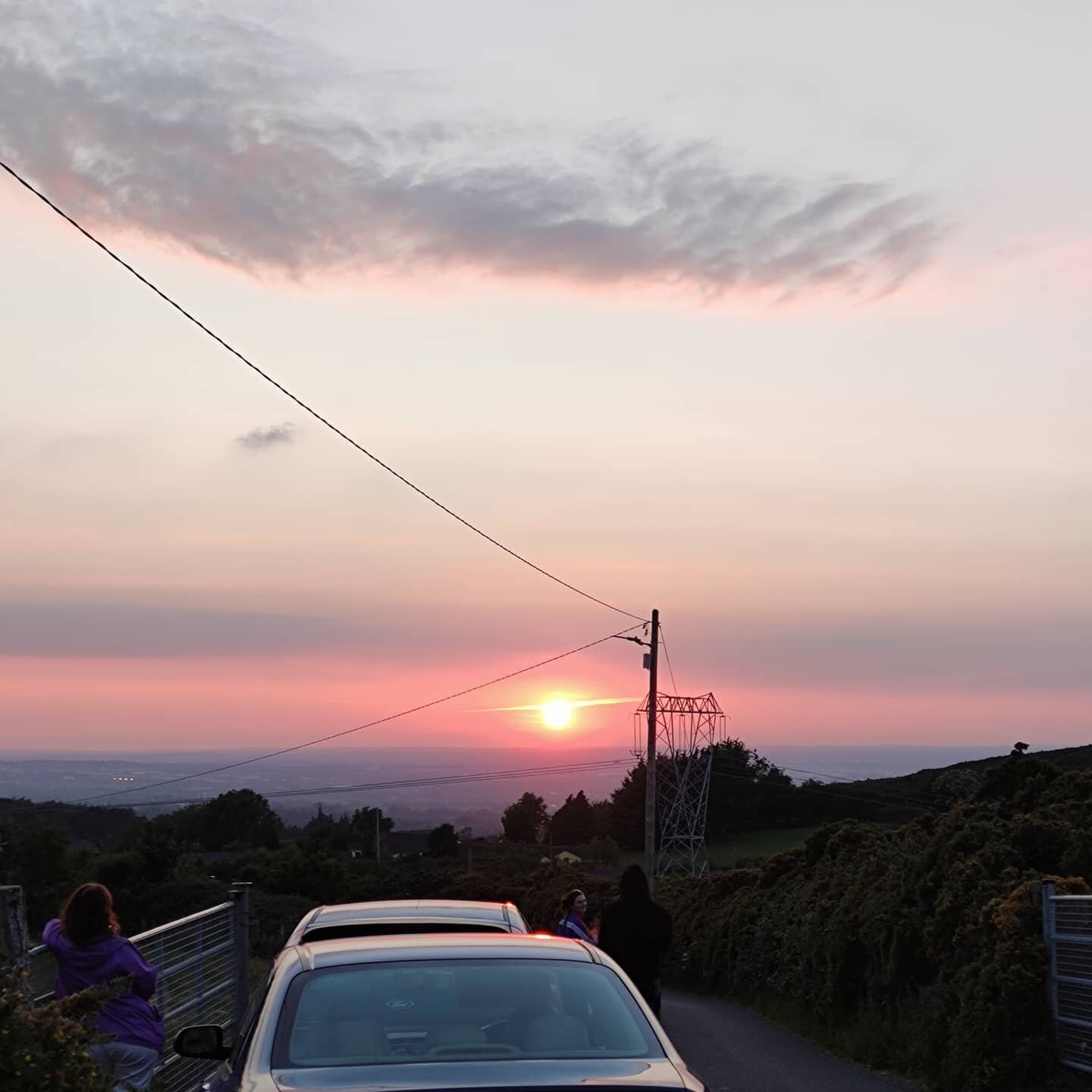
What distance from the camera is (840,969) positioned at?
17.8 m

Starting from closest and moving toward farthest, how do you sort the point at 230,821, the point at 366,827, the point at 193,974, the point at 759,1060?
the point at 193,974 < the point at 759,1060 < the point at 230,821 < the point at 366,827

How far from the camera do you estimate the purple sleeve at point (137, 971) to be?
28.1 ft

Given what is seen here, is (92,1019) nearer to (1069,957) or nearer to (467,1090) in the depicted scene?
(467,1090)

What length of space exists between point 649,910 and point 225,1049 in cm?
708

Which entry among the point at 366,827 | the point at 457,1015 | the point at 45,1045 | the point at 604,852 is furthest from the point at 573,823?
the point at 457,1015

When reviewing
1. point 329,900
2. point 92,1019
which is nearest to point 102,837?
point 329,900

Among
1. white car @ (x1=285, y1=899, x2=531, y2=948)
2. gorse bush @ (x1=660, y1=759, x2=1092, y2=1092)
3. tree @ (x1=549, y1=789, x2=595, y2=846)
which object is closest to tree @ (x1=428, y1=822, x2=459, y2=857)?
tree @ (x1=549, y1=789, x2=595, y2=846)

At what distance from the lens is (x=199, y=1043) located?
6676 millimetres

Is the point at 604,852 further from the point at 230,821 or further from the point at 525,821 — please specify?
the point at 230,821

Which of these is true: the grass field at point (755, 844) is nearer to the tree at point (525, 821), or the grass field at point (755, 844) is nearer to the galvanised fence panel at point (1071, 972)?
the tree at point (525, 821)

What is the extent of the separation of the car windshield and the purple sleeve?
3.33 metres

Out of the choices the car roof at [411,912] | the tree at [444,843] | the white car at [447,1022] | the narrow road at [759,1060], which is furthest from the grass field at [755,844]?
the white car at [447,1022]

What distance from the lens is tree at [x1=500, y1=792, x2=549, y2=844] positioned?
120812 mm

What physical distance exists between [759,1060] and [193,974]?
644 cm
